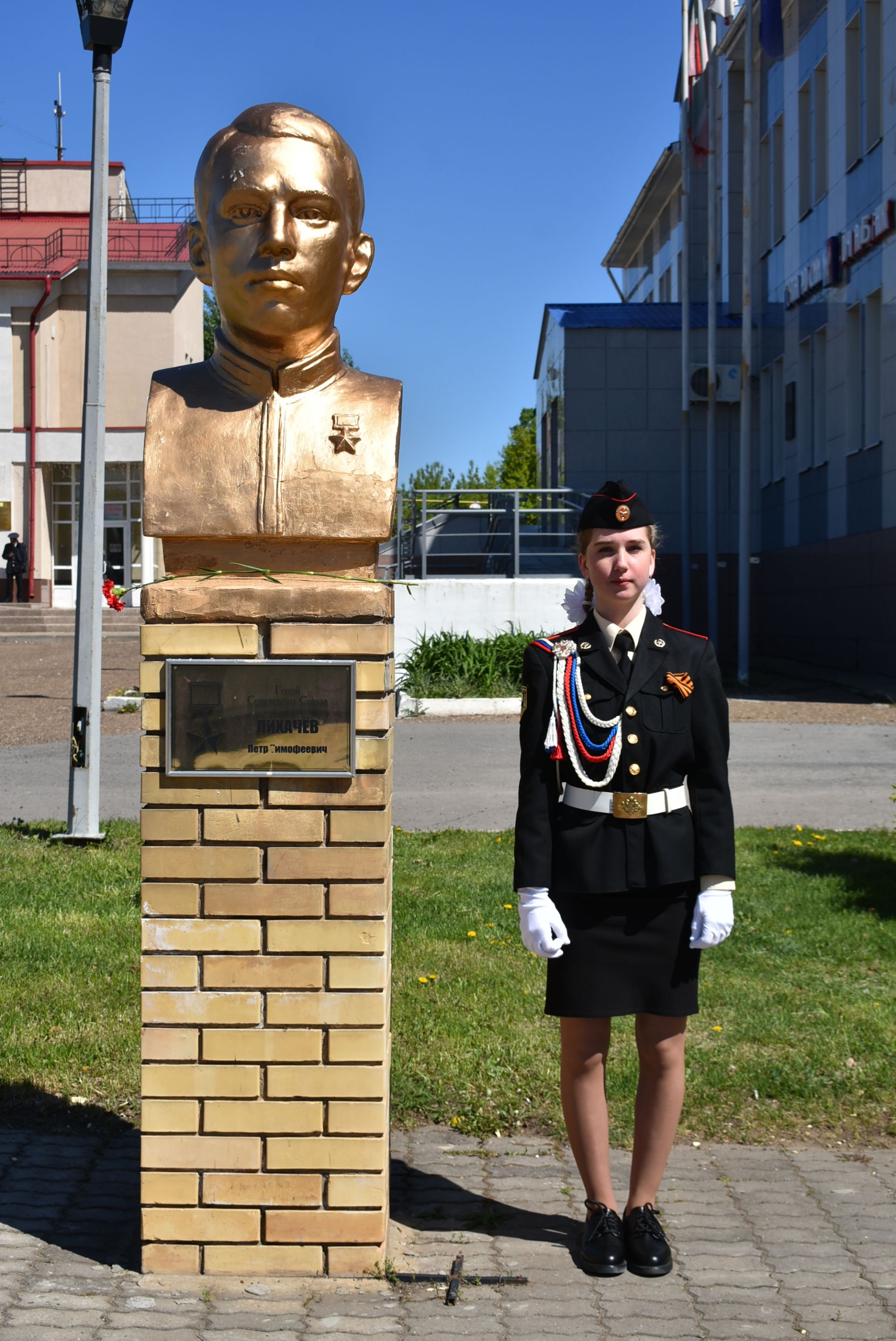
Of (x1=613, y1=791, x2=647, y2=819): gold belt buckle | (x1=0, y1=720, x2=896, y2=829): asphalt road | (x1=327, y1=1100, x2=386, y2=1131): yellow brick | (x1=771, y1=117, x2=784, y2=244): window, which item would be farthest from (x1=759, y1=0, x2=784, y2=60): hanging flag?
(x1=327, y1=1100, x2=386, y2=1131): yellow brick

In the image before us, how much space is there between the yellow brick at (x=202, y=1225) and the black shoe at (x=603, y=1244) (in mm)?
812

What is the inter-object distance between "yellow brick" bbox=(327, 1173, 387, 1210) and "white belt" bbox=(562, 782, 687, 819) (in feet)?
3.36

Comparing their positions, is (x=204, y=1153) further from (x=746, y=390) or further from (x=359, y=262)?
(x=746, y=390)

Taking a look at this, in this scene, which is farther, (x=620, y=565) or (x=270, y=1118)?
(x=620, y=565)

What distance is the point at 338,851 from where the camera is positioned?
3234mm

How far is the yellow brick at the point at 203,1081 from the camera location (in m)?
3.25

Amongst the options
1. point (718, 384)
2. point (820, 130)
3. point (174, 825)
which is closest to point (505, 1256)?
point (174, 825)

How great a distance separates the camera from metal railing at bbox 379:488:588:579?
17.7m

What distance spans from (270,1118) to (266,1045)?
0.58 feet

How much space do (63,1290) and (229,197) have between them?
2629 millimetres

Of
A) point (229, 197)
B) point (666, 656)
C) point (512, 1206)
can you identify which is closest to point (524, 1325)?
point (512, 1206)

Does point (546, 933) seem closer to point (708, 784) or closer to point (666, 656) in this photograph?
point (708, 784)

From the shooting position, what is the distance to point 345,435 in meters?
3.30

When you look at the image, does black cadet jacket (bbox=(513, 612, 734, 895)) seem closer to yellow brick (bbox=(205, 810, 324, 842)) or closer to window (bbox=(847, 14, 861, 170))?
yellow brick (bbox=(205, 810, 324, 842))
